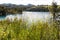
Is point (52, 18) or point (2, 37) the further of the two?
point (52, 18)

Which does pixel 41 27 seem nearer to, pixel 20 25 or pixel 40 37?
pixel 40 37

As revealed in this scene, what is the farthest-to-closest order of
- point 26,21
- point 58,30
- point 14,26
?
point 26,21
point 14,26
point 58,30

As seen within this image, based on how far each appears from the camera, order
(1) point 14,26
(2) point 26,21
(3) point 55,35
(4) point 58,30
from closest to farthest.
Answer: (3) point 55,35
(4) point 58,30
(1) point 14,26
(2) point 26,21

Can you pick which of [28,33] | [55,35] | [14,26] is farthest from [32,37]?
[14,26]

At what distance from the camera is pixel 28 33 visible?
16.2 ft

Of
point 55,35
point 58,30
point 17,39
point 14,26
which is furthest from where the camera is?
point 14,26

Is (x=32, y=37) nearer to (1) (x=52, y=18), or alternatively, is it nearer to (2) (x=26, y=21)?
(2) (x=26, y=21)

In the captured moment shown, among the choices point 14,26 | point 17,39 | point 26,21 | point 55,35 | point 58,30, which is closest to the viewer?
point 17,39

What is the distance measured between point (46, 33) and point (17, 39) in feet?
2.54

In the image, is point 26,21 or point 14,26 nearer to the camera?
point 14,26

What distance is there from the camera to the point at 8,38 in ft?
16.6

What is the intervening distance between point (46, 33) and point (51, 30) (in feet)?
0.81

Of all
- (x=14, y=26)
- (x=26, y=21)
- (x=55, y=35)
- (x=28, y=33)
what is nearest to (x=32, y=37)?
(x=28, y=33)

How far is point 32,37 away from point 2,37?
2.53ft
